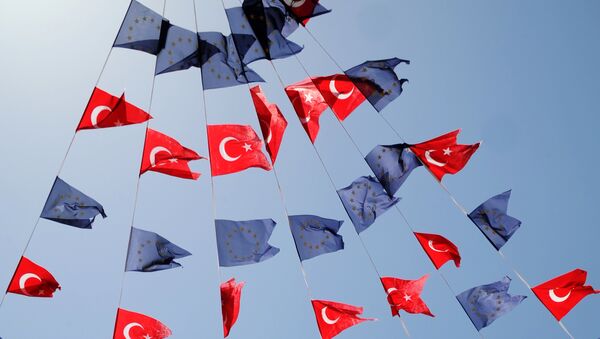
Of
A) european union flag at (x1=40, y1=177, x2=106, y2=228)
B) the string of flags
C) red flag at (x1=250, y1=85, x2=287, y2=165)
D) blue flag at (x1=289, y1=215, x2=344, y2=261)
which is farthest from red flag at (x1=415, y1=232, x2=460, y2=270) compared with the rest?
european union flag at (x1=40, y1=177, x2=106, y2=228)

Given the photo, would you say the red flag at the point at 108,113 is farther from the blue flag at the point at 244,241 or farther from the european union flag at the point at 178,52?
the blue flag at the point at 244,241

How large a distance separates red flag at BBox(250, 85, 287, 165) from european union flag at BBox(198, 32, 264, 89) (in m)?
0.66

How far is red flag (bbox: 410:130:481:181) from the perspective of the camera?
41.8 feet

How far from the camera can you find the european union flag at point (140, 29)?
11.5m

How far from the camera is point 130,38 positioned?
1155cm

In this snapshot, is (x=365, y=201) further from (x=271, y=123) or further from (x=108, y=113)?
(x=108, y=113)

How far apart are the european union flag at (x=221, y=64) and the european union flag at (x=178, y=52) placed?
0.18 metres

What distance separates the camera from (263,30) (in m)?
12.4

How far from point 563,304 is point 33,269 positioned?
10.5m

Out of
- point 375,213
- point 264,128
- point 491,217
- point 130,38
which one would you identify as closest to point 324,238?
point 375,213

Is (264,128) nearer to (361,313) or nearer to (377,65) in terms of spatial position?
(377,65)

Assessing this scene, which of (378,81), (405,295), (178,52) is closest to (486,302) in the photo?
(405,295)

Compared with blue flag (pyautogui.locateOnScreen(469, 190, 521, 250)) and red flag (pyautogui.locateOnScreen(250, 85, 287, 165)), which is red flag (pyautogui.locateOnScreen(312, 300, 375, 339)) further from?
red flag (pyautogui.locateOnScreen(250, 85, 287, 165))

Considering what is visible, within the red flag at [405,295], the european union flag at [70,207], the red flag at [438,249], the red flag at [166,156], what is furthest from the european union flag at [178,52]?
the red flag at [405,295]
